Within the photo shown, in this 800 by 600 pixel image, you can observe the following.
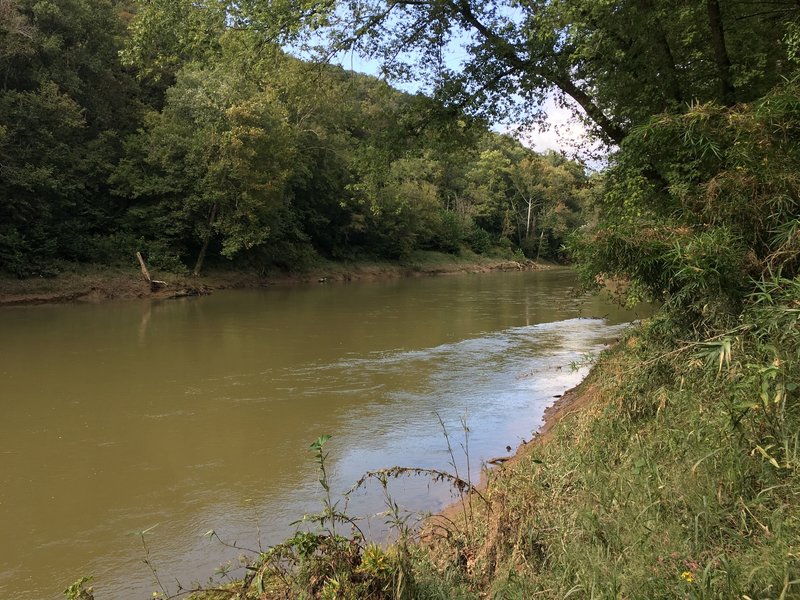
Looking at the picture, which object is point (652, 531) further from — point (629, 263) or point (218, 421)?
point (218, 421)

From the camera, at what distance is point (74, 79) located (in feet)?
86.0

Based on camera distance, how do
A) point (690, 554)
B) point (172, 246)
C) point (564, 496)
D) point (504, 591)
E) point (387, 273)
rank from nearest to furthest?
1. point (690, 554)
2. point (504, 591)
3. point (564, 496)
4. point (172, 246)
5. point (387, 273)

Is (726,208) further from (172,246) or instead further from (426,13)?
(172,246)

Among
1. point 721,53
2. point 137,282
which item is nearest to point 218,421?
point 721,53

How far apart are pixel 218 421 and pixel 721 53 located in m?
8.11

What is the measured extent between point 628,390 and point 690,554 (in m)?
2.14

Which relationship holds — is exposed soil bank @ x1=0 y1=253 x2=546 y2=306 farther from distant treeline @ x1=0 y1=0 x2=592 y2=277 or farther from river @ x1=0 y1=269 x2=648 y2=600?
river @ x1=0 y1=269 x2=648 y2=600

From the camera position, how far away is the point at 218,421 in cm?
787

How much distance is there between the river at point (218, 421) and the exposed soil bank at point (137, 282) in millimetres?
5490

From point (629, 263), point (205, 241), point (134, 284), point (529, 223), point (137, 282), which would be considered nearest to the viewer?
point (629, 263)

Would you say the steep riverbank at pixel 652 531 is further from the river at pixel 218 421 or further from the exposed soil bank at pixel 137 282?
the exposed soil bank at pixel 137 282

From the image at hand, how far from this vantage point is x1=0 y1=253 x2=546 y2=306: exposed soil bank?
21.9m

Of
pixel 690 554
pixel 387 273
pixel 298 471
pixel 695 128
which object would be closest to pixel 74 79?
pixel 387 273

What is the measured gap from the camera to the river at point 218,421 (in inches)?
186
